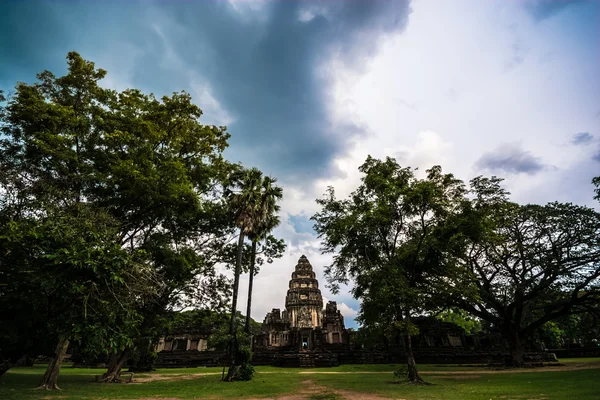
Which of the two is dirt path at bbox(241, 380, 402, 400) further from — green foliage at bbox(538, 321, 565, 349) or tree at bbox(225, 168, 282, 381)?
green foliage at bbox(538, 321, 565, 349)

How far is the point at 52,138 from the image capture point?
12812 millimetres

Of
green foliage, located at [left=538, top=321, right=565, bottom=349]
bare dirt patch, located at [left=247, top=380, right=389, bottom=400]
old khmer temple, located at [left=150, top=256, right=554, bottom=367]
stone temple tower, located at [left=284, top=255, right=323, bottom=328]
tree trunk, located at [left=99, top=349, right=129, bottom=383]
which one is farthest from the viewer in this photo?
stone temple tower, located at [left=284, top=255, right=323, bottom=328]

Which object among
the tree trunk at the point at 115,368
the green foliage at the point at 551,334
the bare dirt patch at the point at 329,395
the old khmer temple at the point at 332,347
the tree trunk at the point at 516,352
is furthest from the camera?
the green foliage at the point at 551,334

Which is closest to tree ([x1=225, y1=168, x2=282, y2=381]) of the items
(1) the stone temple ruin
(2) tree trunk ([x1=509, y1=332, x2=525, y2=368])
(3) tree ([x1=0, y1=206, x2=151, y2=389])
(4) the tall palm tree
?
(4) the tall palm tree

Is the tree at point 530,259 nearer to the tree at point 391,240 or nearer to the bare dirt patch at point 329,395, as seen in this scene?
the tree at point 391,240

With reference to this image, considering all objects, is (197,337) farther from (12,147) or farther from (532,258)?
(532,258)

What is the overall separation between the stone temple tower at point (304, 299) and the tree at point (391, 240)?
35113 mm

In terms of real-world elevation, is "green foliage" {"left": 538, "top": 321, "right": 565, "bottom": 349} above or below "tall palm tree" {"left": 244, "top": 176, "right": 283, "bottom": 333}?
below

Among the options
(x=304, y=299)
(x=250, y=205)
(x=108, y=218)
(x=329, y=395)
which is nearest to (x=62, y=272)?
(x=108, y=218)

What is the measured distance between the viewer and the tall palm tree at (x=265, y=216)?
20125 millimetres

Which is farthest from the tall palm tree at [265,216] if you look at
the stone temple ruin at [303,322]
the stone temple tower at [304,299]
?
the stone temple tower at [304,299]

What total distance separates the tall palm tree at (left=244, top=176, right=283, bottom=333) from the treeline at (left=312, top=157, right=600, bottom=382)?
425 centimetres

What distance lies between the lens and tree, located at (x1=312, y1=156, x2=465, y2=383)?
48.4 feet

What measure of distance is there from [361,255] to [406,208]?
4121mm
